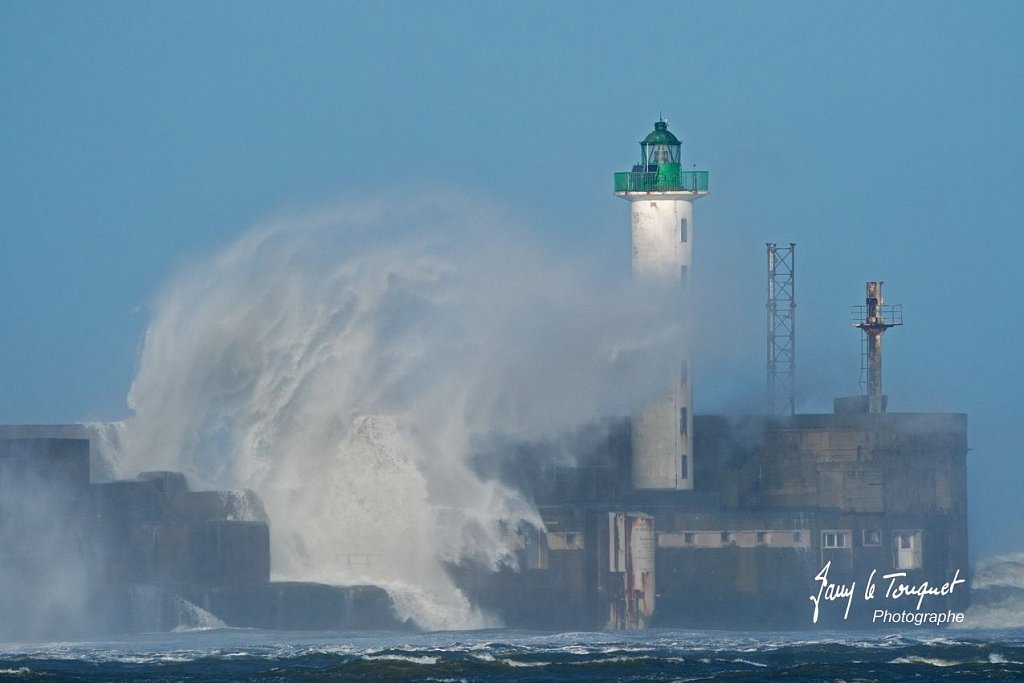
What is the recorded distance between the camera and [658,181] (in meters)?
57.2

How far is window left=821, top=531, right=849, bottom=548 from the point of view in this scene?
55906 millimetres

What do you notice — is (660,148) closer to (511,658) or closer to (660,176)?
(660,176)

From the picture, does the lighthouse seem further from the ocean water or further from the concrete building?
→ the ocean water

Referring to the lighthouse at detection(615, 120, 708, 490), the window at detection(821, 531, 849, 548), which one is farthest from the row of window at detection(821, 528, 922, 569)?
the lighthouse at detection(615, 120, 708, 490)

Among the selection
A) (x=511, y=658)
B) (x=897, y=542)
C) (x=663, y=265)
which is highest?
(x=663, y=265)

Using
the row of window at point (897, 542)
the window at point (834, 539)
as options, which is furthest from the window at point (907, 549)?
the window at point (834, 539)

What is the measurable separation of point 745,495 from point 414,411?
682 cm

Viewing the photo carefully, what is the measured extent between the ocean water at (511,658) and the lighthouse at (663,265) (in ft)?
16.6

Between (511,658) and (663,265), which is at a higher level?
(663,265)

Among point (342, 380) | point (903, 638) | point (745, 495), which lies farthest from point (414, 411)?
point (903, 638)

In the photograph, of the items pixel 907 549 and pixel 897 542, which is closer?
pixel 897 542

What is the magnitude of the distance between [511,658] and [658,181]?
12737mm

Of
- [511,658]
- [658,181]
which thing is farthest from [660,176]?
[511,658]

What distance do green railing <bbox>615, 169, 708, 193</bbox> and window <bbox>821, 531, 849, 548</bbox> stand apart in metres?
7.06
